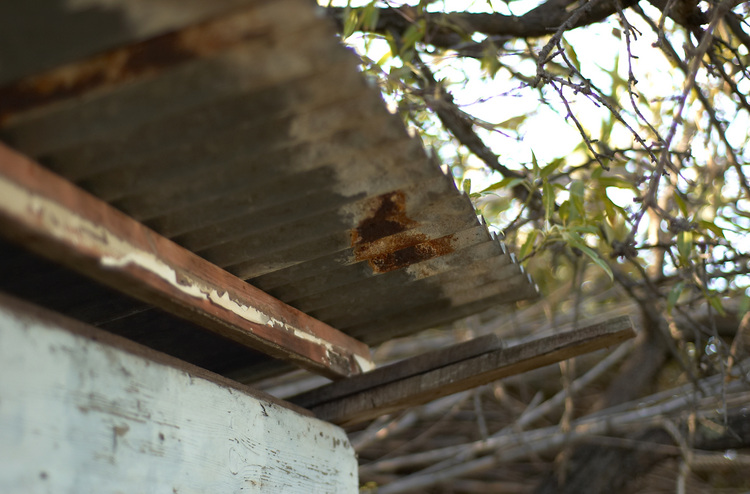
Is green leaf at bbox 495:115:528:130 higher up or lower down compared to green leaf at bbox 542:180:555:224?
higher up

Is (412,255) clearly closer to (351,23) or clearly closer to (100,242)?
(100,242)

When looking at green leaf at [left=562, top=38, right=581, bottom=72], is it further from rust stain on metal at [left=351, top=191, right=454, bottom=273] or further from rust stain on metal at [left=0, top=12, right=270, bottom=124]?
rust stain on metal at [left=0, top=12, right=270, bottom=124]

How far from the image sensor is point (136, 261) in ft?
4.96

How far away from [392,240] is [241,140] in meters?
0.63

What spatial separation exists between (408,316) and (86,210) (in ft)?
4.47

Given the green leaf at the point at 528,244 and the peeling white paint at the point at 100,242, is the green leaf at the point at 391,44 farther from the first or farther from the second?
the peeling white paint at the point at 100,242

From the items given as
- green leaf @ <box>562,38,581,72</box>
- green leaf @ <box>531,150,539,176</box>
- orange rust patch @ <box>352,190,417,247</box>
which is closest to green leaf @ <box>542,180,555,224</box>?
green leaf @ <box>531,150,539,176</box>

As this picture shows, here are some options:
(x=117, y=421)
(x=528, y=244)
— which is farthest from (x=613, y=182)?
(x=117, y=421)

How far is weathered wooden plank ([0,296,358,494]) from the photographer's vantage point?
1315 mm

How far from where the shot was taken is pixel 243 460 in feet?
6.48

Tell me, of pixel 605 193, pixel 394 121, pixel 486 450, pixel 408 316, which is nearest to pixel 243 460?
pixel 408 316

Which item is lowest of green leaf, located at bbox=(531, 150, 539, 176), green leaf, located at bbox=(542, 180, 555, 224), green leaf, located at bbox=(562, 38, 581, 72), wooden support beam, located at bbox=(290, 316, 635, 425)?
wooden support beam, located at bbox=(290, 316, 635, 425)

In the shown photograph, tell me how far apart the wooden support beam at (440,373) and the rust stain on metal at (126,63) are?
154 centimetres

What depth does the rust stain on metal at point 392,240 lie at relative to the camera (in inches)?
70.4
